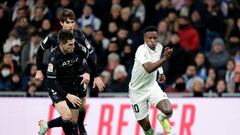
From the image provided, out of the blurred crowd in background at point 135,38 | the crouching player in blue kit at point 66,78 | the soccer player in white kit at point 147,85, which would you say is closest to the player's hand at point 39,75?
the crouching player in blue kit at point 66,78

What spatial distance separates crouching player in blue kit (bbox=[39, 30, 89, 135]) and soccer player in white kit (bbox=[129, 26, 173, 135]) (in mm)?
979

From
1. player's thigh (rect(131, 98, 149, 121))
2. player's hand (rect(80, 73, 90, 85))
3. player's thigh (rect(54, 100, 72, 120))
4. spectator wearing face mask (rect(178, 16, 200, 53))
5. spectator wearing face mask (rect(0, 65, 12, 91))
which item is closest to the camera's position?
player's thigh (rect(54, 100, 72, 120))

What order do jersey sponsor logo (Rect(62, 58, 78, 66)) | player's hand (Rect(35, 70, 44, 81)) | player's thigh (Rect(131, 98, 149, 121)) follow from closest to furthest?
1. jersey sponsor logo (Rect(62, 58, 78, 66))
2. player's hand (Rect(35, 70, 44, 81))
3. player's thigh (Rect(131, 98, 149, 121))

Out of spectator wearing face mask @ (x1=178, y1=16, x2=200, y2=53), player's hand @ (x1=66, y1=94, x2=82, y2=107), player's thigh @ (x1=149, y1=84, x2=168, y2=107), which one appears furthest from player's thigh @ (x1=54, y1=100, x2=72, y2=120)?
spectator wearing face mask @ (x1=178, y1=16, x2=200, y2=53)

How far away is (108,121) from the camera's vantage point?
17.8 meters

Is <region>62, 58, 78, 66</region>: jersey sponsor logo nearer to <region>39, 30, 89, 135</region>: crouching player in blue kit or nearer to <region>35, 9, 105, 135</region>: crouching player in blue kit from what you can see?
<region>39, 30, 89, 135</region>: crouching player in blue kit

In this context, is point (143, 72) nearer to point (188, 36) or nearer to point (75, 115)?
point (75, 115)

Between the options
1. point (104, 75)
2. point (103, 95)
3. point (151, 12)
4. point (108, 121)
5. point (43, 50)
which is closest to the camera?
point (43, 50)

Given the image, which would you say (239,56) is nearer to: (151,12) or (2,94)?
(151,12)

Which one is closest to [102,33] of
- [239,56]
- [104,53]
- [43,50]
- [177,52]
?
[104,53]

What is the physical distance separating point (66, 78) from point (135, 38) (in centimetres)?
626

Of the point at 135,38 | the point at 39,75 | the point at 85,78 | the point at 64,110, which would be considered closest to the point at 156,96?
the point at 85,78

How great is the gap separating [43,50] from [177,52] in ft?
18.8

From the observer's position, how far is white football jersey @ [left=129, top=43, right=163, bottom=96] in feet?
48.9
